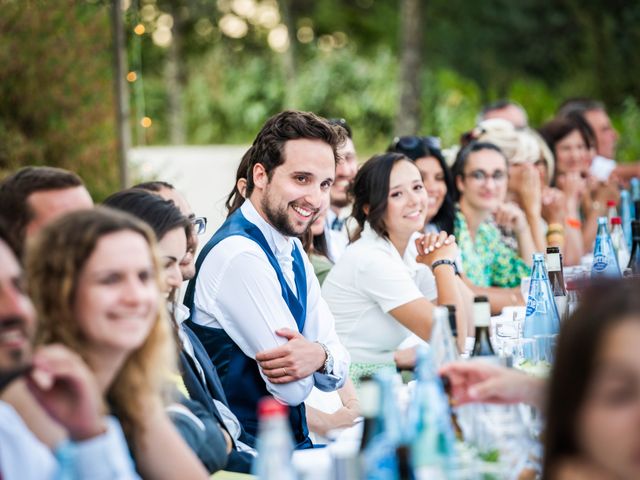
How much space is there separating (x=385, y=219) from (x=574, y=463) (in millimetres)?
3244

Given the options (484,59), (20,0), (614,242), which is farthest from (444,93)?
(614,242)

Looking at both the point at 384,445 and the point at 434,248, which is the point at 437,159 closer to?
the point at 434,248

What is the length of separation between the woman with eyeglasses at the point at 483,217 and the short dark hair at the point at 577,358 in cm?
429

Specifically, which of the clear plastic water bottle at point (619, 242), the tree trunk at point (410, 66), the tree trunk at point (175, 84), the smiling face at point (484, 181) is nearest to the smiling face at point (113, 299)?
the clear plastic water bottle at point (619, 242)

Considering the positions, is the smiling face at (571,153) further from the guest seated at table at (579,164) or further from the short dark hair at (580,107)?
the short dark hair at (580,107)

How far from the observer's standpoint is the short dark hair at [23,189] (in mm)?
2797

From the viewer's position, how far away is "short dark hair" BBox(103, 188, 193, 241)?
10.5ft

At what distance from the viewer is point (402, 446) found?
2070 mm

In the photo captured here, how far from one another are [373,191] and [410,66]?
9.08m

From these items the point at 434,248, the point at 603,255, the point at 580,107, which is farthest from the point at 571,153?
the point at 434,248

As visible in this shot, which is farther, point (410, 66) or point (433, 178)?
point (410, 66)

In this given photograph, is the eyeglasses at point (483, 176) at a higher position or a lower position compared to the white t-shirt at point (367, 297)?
higher

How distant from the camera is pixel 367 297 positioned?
4754 millimetres

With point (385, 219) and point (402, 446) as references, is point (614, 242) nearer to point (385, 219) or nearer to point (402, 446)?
point (385, 219)
